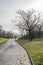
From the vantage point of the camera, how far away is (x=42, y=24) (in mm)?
53812

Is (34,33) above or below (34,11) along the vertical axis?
below

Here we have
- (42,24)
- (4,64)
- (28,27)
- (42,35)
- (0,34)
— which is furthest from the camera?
(0,34)

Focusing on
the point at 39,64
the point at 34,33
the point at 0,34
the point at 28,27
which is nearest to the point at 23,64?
the point at 39,64

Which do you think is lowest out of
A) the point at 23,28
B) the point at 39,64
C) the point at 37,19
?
the point at 39,64

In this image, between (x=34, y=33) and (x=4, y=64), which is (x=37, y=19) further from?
(x=4, y=64)

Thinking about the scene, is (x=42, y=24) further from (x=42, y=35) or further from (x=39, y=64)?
(x=39, y=64)

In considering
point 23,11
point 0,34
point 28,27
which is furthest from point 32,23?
point 0,34

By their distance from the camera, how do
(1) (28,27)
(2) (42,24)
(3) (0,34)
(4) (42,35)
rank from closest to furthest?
(1) (28,27)
(2) (42,24)
(4) (42,35)
(3) (0,34)

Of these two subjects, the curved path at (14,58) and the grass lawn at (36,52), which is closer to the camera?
the curved path at (14,58)

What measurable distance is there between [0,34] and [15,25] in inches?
3222

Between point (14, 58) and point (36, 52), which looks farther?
point (36, 52)

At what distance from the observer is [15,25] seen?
50219 mm

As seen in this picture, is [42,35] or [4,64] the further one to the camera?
[42,35]

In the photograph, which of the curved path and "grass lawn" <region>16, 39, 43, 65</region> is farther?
"grass lawn" <region>16, 39, 43, 65</region>
